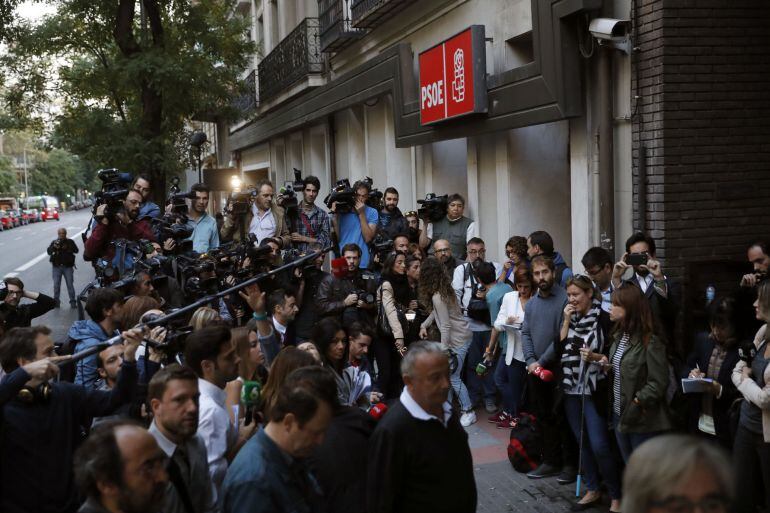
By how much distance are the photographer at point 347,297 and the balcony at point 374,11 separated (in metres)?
6.37

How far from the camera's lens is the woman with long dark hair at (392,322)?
8.46 meters

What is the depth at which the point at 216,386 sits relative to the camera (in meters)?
4.59

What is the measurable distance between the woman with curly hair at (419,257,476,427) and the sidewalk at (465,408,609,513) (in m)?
0.77

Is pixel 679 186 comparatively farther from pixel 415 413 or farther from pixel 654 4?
pixel 415 413

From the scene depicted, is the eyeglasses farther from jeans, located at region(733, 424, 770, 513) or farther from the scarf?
the scarf

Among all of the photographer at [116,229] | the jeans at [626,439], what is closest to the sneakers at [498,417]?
the jeans at [626,439]

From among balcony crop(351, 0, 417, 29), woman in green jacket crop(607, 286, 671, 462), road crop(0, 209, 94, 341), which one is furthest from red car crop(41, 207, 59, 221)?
woman in green jacket crop(607, 286, 671, 462)

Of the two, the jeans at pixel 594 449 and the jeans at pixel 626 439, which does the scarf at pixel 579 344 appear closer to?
the jeans at pixel 594 449

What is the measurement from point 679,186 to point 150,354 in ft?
17.5

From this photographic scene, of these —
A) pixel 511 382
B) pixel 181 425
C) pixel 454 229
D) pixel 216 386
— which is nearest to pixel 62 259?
pixel 454 229

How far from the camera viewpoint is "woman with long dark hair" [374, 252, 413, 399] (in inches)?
333

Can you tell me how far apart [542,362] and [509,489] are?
3.59 ft

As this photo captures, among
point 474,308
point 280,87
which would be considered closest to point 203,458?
point 474,308

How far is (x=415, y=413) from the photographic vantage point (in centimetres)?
401
